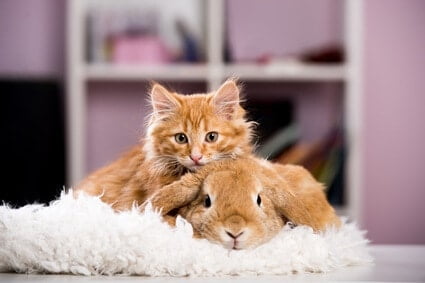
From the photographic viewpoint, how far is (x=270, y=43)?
3.10 metres

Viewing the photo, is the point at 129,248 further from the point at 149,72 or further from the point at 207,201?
the point at 149,72

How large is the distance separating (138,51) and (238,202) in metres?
2.25

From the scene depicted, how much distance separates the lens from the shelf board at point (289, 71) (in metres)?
2.81

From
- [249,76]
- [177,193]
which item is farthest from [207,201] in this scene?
[249,76]

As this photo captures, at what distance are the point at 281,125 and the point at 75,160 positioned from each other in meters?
0.81

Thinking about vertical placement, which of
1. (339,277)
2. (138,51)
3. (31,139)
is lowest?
(31,139)

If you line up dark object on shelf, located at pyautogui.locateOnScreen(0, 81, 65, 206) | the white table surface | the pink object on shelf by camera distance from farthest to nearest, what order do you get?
the pink object on shelf, dark object on shelf, located at pyautogui.locateOnScreen(0, 81, 65, 206), the white table surface

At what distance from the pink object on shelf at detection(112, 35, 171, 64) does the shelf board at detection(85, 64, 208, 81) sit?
49 millimetres

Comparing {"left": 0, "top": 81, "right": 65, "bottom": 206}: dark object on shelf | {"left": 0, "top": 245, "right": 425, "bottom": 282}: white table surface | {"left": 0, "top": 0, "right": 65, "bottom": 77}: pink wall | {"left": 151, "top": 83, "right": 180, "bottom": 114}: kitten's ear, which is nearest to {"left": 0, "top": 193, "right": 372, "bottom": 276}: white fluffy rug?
{"left": 0, "top": 245, "right": 425, "bottom": 282}: white table surface

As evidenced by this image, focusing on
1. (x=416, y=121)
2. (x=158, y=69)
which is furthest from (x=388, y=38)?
(x=158, y=69)

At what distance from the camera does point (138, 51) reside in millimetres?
2920

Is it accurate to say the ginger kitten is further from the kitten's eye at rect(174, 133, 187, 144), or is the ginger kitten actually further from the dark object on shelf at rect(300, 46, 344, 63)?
the dark object on shelf at rect(300, 46, 344, 63)

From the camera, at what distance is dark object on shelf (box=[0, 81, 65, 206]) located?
9.09 ft

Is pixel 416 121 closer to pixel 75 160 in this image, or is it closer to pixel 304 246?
pixel 75 160
